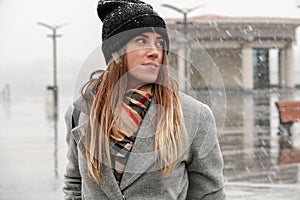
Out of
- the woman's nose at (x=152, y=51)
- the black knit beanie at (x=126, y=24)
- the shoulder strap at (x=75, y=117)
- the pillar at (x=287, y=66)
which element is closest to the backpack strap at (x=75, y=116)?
the shoulder strap at (x=75, y=117)

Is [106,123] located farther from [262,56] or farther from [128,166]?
[262,56]

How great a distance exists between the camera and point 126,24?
228 centimetres

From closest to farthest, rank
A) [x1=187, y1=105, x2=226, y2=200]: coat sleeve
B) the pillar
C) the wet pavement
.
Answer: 1. [x1=187, y1=105, x2=226, y2=200]: coat sleeve
2. the wet pavement
3. the pillar

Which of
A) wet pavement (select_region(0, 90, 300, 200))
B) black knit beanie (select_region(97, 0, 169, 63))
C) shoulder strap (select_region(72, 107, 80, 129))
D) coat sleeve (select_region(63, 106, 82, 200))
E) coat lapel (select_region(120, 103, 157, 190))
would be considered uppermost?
black knit beanie (select_region(97, 0, 169, 63))

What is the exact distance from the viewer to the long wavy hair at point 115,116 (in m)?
2.19

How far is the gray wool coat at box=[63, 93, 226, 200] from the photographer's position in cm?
222

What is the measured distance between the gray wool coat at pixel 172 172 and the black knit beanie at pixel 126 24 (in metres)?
0.22

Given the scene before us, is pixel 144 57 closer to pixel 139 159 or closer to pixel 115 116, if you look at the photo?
pixel 115 116

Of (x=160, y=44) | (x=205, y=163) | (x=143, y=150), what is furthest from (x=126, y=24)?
(x=205, y=163)

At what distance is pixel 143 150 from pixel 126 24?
0.41 metres

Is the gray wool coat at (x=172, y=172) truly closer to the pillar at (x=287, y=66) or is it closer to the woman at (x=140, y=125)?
the woman at (x=140, y=125)

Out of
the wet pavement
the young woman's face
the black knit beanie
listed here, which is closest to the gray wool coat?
the young woman's face

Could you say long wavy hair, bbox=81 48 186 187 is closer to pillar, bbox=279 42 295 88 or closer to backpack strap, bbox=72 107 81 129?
backpack strap, bbox=72 107 81 129

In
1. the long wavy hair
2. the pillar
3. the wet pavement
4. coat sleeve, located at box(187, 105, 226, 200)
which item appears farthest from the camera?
the pillar
